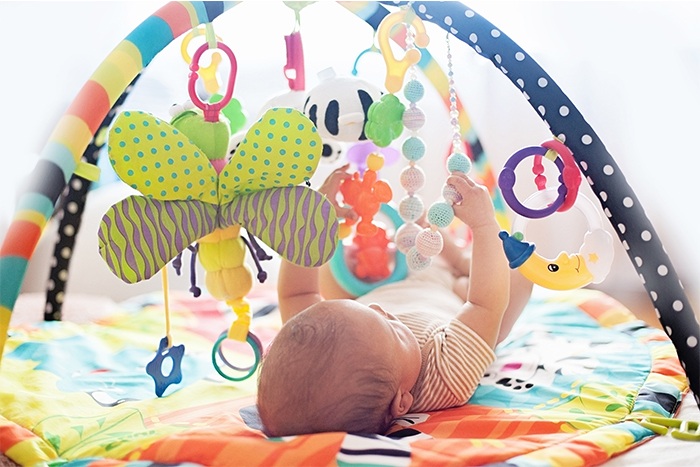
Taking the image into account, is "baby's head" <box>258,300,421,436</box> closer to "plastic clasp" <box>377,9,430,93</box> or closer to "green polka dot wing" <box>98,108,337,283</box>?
"green polka dot wing" <box>98,108,337,283</box>

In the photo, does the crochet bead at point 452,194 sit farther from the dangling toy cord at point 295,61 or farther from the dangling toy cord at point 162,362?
the dangling toy cord at point 162,362

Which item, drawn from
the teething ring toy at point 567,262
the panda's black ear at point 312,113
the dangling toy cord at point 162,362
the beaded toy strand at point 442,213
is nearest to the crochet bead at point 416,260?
the beaded toy strand at point 442,213

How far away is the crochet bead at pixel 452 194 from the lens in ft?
3.22

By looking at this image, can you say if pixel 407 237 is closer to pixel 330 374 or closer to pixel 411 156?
pixel 411 156

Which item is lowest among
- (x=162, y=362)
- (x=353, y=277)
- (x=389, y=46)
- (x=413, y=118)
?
(x=162, y=362)

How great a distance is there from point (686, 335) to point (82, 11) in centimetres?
167

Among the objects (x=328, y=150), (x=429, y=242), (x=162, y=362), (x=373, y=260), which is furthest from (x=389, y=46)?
(x=162, y=362)

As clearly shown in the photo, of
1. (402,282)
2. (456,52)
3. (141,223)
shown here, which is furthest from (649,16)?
(141,223)

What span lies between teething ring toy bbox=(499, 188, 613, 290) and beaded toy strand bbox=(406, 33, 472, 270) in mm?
Result: 88

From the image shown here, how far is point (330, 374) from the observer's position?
79 centimetres

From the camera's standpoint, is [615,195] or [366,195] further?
[366,195]

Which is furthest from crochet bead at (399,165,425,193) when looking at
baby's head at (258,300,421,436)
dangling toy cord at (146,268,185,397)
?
dangling toy cord at (146,268,185,397)

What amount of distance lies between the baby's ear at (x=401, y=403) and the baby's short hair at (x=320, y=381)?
1.1 inches

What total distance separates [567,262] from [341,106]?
14.4 inches
